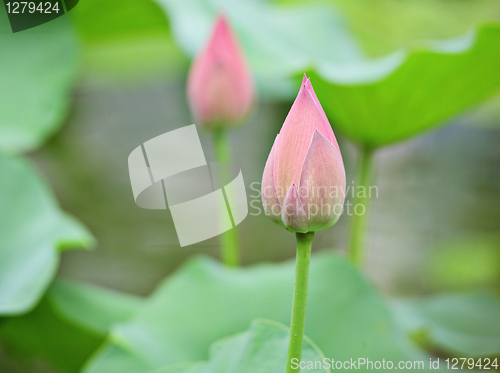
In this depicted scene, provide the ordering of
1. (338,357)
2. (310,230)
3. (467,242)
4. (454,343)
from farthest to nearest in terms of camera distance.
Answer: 1. (467,242)
2. (454,343)
3. (338,357)
4. (310,230)

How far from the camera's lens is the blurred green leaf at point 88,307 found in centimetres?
59

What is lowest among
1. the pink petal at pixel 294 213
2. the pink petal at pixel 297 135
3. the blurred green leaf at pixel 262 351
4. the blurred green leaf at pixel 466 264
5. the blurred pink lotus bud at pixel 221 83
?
the blurred green leaf at pixel 466 264

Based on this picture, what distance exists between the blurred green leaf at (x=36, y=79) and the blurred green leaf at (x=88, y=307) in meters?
0.27

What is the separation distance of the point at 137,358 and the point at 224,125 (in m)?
0.28

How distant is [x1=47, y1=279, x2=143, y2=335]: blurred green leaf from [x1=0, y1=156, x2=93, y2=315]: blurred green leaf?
55mm

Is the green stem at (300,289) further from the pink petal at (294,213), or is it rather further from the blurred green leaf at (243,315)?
the blurred green leaf at (243,315)

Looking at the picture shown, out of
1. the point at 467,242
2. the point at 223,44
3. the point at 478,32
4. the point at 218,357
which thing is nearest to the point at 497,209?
the point at 467,242

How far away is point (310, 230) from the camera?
22cm

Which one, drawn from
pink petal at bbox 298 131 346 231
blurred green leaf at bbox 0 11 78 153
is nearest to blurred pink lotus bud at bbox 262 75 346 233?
pink petal at bbox 298 131 346 231

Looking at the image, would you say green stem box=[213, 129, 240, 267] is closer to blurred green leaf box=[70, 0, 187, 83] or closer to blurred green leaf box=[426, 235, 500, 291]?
blurred green leaf box=[70, 0, 187, 83]

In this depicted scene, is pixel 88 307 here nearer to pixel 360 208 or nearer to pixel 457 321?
pixel 360 208

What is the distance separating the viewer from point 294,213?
215mm

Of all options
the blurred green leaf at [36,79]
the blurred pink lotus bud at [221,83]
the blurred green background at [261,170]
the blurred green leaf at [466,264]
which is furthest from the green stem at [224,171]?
the blurred green leaf at [466,264]

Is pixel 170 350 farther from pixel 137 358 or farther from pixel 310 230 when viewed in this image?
pixel 310 230
